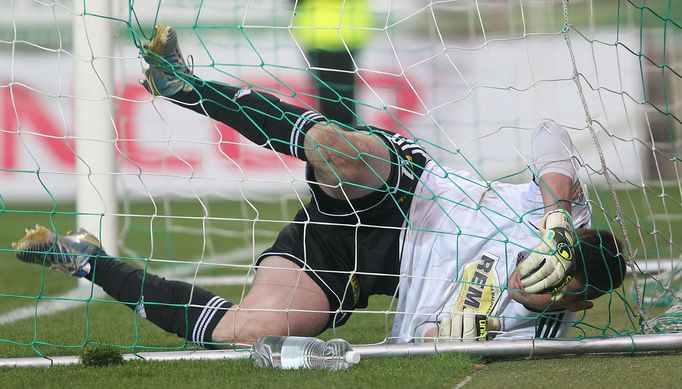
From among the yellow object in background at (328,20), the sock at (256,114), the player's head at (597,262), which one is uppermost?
the yellow object in background at (328,20)

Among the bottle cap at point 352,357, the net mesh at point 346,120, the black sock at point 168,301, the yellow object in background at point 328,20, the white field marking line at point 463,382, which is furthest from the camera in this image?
the yellow object in background at point 328,20

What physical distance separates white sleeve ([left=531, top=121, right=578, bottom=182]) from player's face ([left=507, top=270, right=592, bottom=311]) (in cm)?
42

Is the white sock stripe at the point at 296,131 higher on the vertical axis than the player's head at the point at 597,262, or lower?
higher

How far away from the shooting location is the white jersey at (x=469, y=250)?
3.34 metres

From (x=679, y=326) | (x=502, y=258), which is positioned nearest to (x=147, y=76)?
(x=502, y=258)

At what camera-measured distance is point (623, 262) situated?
3.25m

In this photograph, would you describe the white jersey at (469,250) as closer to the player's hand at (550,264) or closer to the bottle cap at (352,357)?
the player's hand at (550,264)

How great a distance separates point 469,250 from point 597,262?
Answer: 478 millimetres

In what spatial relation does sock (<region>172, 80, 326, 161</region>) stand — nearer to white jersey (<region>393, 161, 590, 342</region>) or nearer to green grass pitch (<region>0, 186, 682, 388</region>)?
green grass pitch (<region>0, 186, 682, 388</region>)

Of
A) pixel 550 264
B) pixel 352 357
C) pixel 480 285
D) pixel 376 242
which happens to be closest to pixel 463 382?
pixel 352 357

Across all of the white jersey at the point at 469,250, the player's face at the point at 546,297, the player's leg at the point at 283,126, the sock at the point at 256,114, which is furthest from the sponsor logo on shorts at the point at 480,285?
the sock at the point at 256,114

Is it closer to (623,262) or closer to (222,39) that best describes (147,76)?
(623,262)

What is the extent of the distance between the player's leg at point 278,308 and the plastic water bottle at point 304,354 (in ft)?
1.04

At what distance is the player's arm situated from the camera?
2.98 meters
